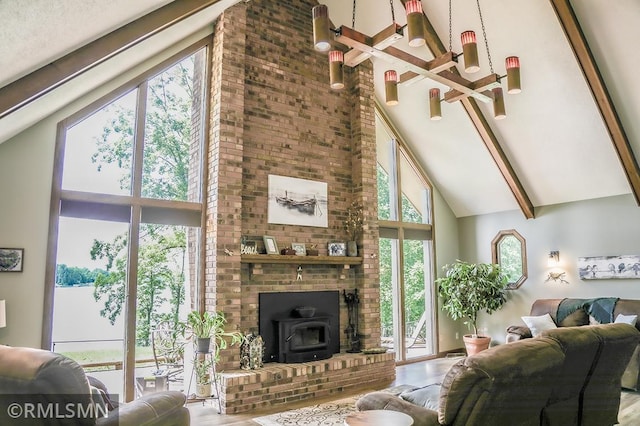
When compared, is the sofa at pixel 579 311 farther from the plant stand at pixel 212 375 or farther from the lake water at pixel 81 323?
the lake water at pixel 81 323

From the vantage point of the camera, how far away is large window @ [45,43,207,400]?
4941 mm

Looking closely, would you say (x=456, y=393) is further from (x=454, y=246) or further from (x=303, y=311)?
(x=454, y=246)

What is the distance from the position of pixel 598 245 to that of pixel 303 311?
485 centimetres

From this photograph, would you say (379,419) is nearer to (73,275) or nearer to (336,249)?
(73,275)

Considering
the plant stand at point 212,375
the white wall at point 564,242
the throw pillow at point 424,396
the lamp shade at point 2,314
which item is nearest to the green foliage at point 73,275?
the lamp shade at point 2,314

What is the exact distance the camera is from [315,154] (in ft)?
22.3

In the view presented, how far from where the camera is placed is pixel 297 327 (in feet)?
19.4

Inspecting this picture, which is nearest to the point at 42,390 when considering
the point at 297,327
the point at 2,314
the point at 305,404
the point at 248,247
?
the point at 2,314

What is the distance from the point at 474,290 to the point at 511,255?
117cm

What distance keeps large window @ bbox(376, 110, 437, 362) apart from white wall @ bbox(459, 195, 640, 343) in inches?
43.8

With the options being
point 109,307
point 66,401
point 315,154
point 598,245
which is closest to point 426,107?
point 315,154

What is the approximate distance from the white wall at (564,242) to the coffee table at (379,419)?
569cm

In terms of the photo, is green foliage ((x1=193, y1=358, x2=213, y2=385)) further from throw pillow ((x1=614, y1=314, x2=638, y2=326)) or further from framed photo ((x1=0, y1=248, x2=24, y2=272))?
throw pillow ((x1=614, y1=314, x2=638, y2=326))

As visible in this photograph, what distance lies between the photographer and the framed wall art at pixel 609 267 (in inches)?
262
